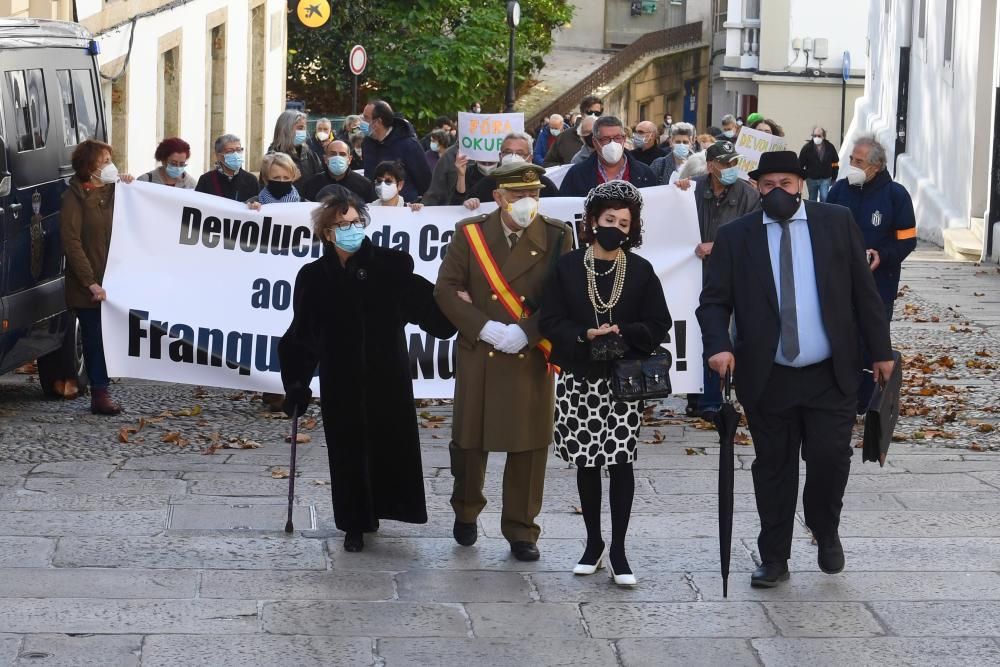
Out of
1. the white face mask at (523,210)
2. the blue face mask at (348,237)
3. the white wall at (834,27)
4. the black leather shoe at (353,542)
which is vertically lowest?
the black leather shoe at (353,542)

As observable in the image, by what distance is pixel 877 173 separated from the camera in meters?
11.5

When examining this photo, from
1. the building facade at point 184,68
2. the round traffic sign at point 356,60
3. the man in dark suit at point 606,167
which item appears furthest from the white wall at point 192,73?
the man in dark suit at point 606,167

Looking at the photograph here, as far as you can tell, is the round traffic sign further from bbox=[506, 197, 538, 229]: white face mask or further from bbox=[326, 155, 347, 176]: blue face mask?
bbox=[506, 197, 538, 229]: white face mask

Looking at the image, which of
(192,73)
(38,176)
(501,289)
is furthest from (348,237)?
(192,73)

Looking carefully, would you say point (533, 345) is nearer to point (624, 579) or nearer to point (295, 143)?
point (624, 579)

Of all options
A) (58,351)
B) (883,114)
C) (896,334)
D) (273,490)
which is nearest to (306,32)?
(883,114)

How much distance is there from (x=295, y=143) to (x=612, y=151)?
560 cm

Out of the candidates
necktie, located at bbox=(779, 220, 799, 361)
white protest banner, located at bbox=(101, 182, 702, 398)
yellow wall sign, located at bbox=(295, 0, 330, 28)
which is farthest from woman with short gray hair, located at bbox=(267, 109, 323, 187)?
yellow wall sign, located at bbox=(295, 0, 330, 28)

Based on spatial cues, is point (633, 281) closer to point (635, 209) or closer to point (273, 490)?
point (635, 209)

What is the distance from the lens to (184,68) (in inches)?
1058

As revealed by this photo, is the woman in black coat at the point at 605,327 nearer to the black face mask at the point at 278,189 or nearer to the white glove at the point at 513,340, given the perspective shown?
the white glove at the point at 513,340

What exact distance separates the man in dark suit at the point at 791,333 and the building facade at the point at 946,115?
16742mm

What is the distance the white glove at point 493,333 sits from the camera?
7879mm

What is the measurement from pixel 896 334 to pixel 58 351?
7.66m
